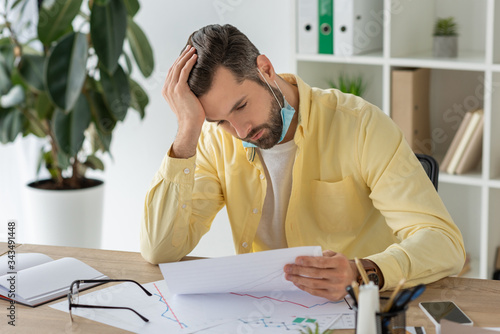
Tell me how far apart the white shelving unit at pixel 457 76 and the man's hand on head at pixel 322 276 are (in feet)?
4.47

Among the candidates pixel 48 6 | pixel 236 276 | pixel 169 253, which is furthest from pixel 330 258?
pixel 48 6

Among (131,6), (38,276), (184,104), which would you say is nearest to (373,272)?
(184,104)

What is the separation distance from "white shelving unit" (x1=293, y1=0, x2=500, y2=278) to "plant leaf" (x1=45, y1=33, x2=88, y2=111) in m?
→ 0.88

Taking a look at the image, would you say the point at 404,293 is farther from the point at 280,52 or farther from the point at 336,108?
the point at 280,52

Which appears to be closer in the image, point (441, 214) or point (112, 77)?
point (441, 214)

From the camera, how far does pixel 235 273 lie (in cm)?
125

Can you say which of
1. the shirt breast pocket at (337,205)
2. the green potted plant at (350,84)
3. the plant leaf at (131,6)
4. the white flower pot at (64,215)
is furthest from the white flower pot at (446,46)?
the white flower pot at (64,215)

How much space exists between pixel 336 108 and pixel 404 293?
0.76m

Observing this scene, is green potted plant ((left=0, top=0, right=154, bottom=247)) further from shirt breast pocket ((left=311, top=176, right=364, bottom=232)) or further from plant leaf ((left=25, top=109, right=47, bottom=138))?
shirt breast pocket ((left=311, top=176, right=364, bottom=232))

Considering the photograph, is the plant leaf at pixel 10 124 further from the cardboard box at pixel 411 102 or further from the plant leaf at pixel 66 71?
the cardboard box at pixel 411 102

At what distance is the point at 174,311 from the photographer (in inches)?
49.1

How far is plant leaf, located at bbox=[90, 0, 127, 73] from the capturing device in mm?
2537

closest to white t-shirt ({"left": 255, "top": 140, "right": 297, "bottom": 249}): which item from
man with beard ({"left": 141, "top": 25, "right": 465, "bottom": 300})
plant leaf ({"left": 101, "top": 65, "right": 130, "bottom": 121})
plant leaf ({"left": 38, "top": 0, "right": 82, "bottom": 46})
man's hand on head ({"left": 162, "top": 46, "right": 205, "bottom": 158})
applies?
man with beard ({"left": 141, "top": 25, "right": 465, "bottom": 300})

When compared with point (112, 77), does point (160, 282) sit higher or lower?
lower
